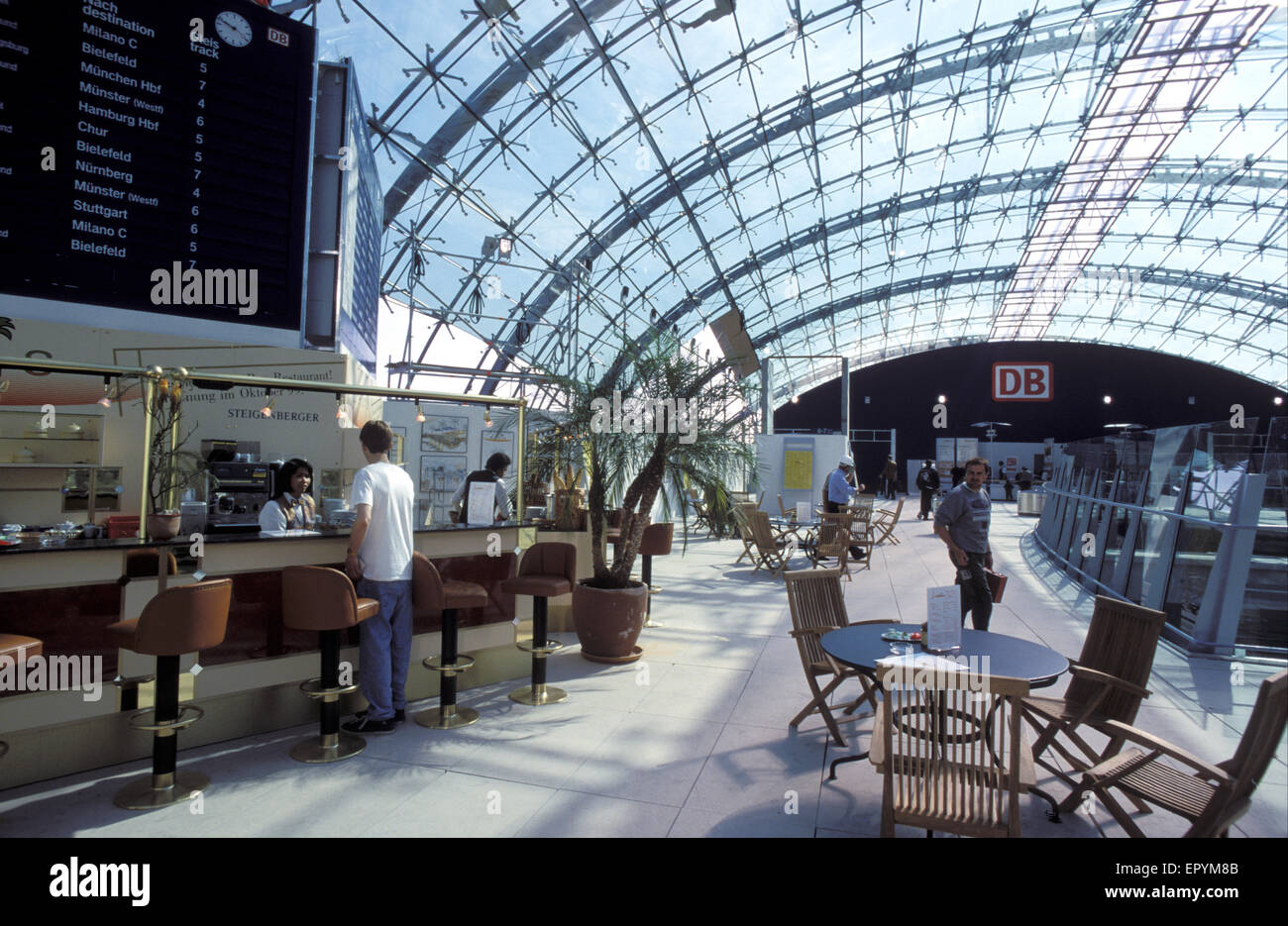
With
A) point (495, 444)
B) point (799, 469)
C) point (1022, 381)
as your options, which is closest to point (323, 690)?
point (495, 444)

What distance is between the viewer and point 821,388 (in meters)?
34.8

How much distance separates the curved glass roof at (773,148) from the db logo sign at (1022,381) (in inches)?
268

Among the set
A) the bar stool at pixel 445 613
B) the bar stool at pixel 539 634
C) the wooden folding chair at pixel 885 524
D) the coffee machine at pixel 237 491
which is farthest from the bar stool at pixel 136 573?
the wooden folding chair at pixel 885 524

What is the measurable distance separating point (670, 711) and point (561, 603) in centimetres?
211

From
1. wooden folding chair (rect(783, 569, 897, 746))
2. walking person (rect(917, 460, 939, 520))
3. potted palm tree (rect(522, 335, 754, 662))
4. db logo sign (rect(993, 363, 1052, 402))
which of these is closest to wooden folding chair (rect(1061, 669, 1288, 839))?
wooden folding chair (rect(783, 569, 897, 746))

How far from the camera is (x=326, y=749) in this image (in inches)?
131

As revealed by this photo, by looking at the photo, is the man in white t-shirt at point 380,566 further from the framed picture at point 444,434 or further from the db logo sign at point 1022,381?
the db logo sign at point 1022,381

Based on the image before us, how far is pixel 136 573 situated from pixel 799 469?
13892mm

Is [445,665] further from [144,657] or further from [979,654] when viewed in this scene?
[979,654]

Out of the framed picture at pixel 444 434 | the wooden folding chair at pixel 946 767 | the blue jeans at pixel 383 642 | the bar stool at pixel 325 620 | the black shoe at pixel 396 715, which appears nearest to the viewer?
the wooden folding chair at pixel 946 767

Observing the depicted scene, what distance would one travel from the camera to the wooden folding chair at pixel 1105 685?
9.50 feet

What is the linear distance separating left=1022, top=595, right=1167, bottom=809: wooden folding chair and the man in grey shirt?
1.22 meters

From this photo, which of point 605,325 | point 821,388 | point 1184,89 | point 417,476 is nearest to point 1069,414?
point 821,388

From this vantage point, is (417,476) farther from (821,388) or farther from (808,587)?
(821,388)
